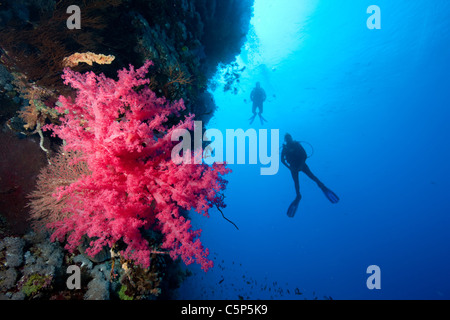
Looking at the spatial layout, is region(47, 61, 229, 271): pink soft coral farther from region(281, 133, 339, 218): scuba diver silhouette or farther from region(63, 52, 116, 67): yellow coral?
region(281, 133, 339, 218): scuba diver silhouette

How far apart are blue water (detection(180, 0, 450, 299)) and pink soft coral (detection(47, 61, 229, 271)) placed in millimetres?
9839

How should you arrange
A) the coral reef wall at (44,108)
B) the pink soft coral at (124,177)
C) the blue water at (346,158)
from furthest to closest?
A: the blue water at (346,158), the coral reef wall at (44,108), the pink soft coral at (124,177)

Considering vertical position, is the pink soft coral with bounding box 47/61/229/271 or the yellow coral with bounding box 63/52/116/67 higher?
the yellow coral with bounding box 63/52/116/67

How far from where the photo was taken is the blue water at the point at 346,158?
30.8m

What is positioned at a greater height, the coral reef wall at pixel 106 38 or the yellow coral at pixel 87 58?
the coral reef wall at pixel 106 38

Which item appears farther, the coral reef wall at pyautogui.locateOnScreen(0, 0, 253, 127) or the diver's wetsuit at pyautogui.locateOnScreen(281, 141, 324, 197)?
the diver's wetsuit at pyautogui.locateOnScreen(281, 141, 324, 197)

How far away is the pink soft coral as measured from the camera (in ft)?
7.33

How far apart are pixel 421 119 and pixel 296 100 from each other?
2991 centimetres

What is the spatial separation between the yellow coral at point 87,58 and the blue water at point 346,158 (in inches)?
430

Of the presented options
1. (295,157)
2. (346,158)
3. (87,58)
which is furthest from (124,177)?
(346,158)

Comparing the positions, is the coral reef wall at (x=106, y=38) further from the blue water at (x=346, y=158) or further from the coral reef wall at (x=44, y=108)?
the blue water at (x=346, y=158)

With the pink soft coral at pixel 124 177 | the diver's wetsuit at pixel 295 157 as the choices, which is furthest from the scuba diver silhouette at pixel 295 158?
the pink soft coral at pixel 124 177

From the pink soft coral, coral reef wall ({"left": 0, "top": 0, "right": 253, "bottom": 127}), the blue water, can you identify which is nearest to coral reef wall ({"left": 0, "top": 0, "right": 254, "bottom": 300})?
coral reef wall ({"left": 0, "top": 0, "right": 253, "bottom": 127})
